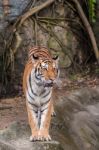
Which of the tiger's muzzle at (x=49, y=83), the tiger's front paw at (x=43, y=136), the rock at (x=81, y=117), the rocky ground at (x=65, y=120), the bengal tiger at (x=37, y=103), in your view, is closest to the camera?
the tiger's muzzle at (x=49, y=83)

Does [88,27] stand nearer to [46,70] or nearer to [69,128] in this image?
[69,128]

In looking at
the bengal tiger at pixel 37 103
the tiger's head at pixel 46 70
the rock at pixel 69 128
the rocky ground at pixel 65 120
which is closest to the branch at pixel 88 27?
the rocky ground at pixel 65 120

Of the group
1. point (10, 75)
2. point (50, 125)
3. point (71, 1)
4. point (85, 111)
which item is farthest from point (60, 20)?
point (50, 125)

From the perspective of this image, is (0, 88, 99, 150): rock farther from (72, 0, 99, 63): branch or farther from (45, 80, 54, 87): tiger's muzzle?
(72, 0, 99, 63): branch

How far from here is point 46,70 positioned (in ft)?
23.3

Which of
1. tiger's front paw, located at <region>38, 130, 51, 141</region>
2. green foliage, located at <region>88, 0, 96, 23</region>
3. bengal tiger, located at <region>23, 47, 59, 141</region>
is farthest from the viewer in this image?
green foliage, located at <region>88, 0, 96, 23</region>

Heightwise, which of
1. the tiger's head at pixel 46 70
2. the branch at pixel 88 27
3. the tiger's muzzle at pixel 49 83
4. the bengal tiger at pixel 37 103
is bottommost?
the bengal tiger at pixel 37 103

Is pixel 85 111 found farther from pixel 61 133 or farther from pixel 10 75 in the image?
pixel 10 75

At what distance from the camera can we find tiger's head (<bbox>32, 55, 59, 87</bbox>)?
702 centimetres

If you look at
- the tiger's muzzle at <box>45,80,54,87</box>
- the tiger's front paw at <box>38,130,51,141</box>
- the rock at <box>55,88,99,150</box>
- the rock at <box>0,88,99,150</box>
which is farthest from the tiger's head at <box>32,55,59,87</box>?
the rock at <box>55,88,99,150</box>

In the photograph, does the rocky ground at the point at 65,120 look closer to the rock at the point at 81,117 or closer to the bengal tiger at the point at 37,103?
the rock at the point at 81,117

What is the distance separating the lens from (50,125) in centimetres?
841

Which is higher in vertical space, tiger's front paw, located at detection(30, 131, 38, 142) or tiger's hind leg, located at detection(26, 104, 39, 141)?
tiger's hind leg, located at detection(26, 104, 39, 141)

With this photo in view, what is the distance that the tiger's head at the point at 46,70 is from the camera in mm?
7023
